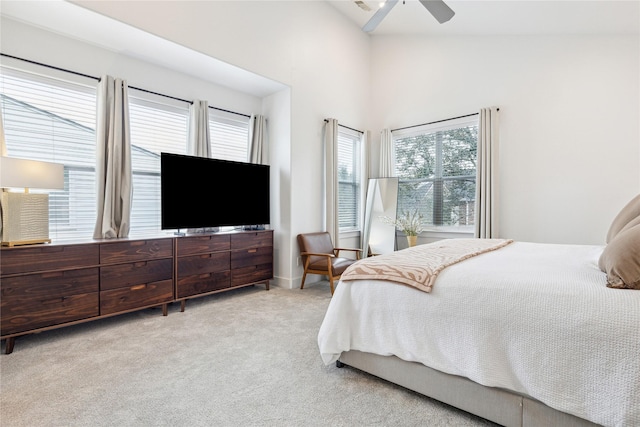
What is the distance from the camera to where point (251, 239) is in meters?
4.02

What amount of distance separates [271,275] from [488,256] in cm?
273

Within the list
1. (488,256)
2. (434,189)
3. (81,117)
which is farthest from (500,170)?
(81,117)

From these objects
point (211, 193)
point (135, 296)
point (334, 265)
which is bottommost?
point (135, 296)

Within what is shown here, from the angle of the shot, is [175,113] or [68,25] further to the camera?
[175,113]

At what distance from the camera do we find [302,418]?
5.31 feet

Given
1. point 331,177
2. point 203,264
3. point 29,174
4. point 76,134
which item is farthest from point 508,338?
point 76,134

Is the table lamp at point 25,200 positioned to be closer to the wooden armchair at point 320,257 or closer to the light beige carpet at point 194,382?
the light beige carpet at point 194,382

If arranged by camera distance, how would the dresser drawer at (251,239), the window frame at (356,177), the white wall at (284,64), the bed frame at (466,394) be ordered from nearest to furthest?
the bed frame at (466,394) → the white wall at (284,64) → the dresser drawer at (251,239) → the window frame at (356,177)

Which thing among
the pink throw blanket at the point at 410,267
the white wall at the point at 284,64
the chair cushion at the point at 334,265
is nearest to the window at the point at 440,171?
the white wall at the point at 284,64

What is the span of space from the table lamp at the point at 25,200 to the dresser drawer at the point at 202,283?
1224 mm

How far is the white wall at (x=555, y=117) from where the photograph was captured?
367 cm

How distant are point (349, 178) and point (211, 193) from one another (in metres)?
2.55

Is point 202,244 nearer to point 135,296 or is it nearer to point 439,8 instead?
point 135,296

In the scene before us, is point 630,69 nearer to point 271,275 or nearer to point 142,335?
point 271,275
